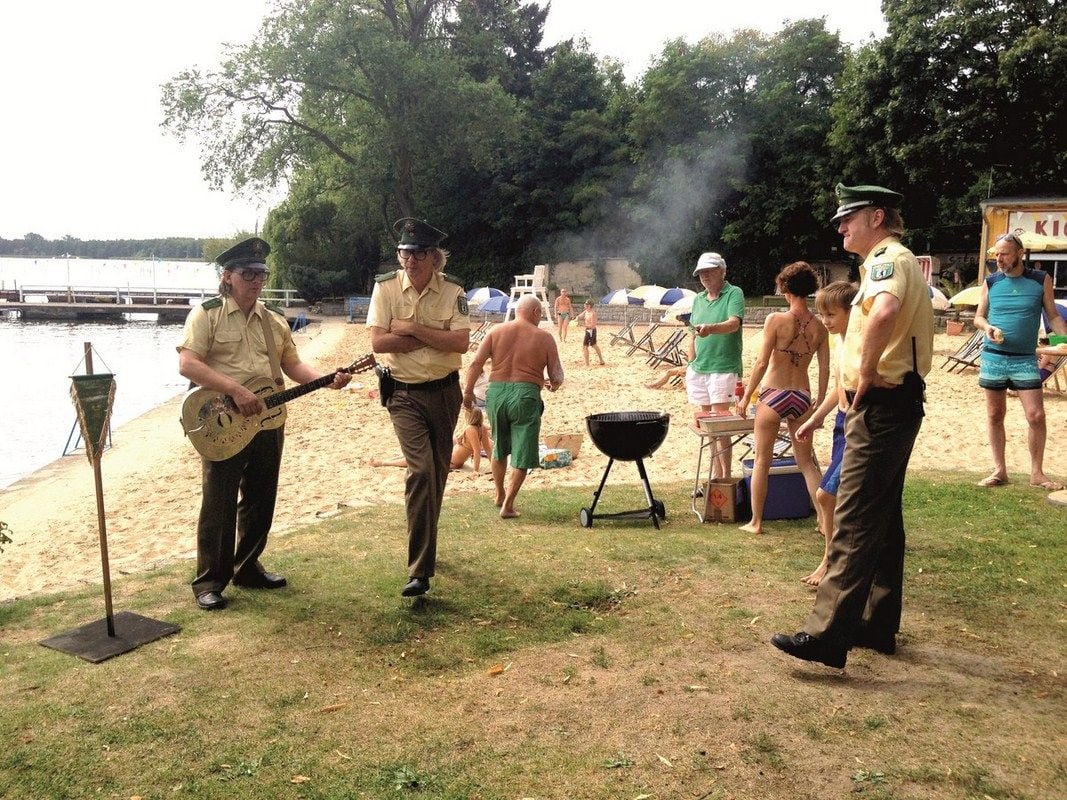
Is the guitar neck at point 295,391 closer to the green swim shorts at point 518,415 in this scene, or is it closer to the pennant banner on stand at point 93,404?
the pennant banner on stand at point 93,404

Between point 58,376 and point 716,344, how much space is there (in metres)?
27.4

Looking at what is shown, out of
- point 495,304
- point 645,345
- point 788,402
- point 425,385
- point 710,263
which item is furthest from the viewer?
point 495,304

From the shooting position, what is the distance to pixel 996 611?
473 centimetres

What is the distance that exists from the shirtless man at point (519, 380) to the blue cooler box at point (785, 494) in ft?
5.85

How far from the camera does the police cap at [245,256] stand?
4.93 metres

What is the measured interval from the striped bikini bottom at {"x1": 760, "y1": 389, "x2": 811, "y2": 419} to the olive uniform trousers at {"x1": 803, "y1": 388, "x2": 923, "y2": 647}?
191 centimetres

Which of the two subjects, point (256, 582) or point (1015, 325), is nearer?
point (256, 582)

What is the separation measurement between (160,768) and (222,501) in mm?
1887

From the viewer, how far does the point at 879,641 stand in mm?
4172

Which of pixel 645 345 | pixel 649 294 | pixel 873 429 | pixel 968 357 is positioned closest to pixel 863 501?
pixel 873 429

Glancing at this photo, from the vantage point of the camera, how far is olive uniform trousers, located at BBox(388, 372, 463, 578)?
4969mm

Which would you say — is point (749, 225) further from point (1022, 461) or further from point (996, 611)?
point (996, 611)

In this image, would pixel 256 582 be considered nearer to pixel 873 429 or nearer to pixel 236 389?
pixel 236 389

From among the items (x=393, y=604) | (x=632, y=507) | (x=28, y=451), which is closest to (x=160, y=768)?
(x=393, y=604)
